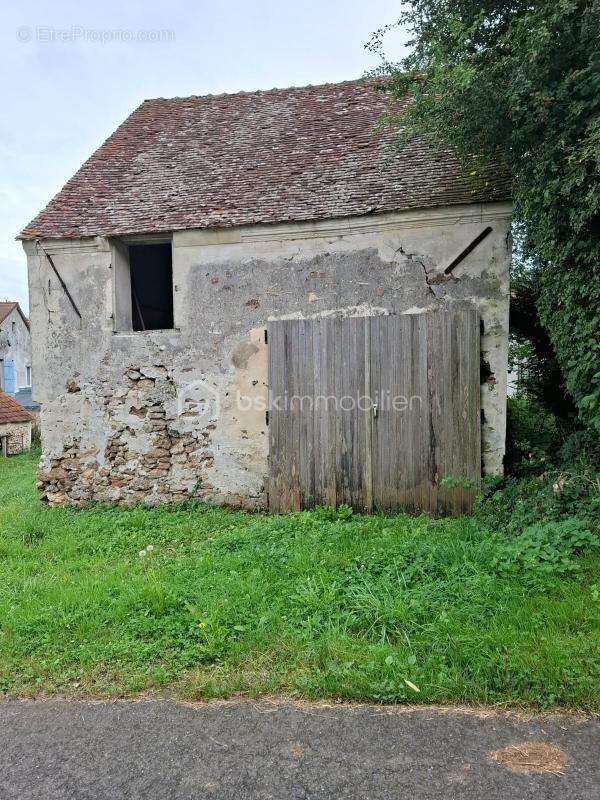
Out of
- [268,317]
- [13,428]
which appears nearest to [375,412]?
[268,317]

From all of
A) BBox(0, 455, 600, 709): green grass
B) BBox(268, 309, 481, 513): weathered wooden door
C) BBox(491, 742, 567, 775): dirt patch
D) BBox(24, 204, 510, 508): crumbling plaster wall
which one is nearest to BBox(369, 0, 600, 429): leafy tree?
BBox(24, 204, 510, 508): crumbling plaster wall

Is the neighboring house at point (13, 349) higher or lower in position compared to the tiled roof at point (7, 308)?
lower

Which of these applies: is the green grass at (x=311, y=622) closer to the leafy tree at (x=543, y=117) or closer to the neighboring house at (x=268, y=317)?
the neighboring house at (x=268, y=317)

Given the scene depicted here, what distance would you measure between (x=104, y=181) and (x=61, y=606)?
6.69 metres

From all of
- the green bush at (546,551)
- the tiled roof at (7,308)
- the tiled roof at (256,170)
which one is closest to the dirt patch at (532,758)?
the green bush at (546,551)

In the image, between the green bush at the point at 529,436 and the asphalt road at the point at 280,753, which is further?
the green bush at the point at 529,436

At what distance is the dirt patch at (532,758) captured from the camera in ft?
7.65

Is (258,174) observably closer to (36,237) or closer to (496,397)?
(36,237)

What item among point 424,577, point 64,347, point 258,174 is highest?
point 258,174

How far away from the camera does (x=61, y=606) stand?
4035 millimetres

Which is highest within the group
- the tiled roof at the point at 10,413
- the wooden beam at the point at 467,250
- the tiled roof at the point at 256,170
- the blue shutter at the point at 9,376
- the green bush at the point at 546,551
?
the tiled roof at the point at 256,170

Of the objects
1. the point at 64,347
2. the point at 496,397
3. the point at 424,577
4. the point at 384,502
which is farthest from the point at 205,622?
the point at 64,347

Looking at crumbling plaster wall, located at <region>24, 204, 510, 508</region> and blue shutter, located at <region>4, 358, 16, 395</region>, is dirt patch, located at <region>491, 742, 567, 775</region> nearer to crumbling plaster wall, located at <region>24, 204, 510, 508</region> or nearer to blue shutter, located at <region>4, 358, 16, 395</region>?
crumbling plaster wall, located at <region>24, 204, 510, 508</region>

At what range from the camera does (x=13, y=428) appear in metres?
16.8
